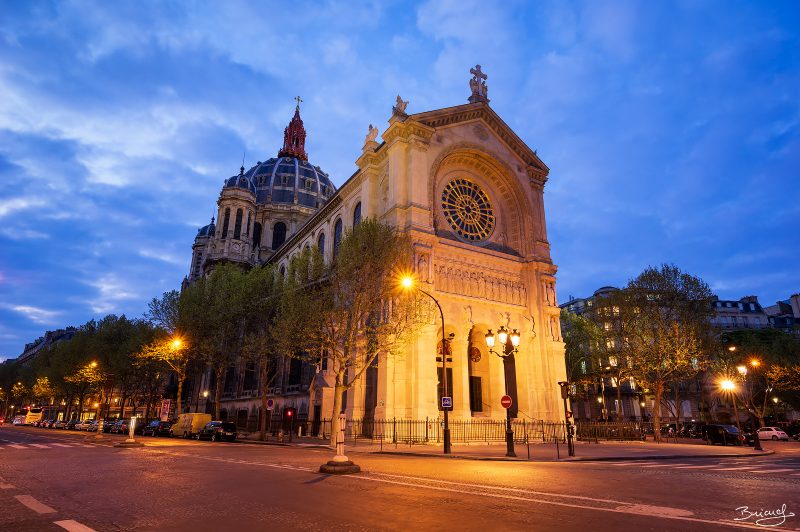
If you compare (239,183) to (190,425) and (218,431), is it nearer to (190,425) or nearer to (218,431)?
(190,425)

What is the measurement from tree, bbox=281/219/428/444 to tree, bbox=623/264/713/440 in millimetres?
20337

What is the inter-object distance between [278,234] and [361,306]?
204 feet

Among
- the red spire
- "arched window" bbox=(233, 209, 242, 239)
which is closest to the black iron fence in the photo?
"arched window" bbox=(233, 209, 242, 239)

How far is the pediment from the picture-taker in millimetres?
37594

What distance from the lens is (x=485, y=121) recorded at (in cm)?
4141

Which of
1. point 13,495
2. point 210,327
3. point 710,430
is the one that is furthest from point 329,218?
point 13,495

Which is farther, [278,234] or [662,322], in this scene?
[278,234]

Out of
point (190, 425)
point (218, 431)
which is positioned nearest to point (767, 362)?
point (218, 431)

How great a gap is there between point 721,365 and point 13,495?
56.1m

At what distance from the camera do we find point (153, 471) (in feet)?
40.1

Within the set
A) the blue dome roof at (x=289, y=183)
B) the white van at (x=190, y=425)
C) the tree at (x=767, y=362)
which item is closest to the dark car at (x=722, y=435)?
the tree at (x=767, y=362)

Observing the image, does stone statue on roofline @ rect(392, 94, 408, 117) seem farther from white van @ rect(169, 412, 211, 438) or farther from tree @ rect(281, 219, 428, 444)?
white van @ rect(169, 412, 211, 438)

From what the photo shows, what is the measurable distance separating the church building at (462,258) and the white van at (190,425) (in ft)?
22.9

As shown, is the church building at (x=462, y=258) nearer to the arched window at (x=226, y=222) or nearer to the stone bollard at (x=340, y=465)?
the stone bollard at (x=340, y=465)
